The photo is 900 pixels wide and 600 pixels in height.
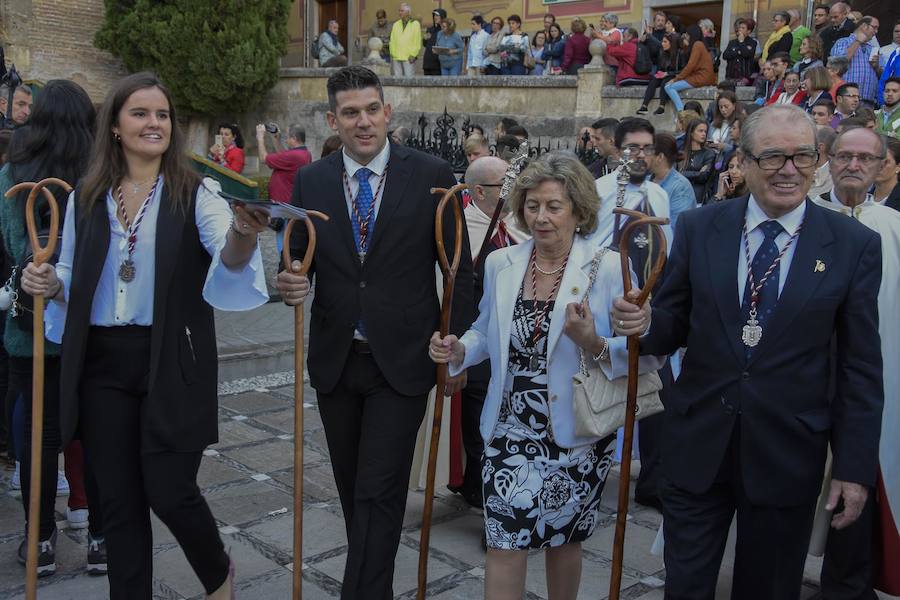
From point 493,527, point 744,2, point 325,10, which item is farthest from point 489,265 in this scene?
point 325,10

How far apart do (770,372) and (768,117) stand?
2.52ft

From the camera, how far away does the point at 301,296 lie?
10.7 feet

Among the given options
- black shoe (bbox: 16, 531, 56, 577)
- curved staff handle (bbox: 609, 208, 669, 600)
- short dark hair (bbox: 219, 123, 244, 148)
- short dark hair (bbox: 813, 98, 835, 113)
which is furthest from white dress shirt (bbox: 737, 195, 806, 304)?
short dark hair (bbox: 219, 123, 244, 148)

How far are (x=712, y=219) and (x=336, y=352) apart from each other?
1357mm

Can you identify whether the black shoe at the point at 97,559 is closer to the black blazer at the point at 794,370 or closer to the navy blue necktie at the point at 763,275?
the black blazer at the point at 794,370

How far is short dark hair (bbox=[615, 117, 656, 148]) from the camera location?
5691 millimetres

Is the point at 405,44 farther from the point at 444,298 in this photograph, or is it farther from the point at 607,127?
the point at 444,298

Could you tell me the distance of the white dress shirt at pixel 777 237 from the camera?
2896 mm

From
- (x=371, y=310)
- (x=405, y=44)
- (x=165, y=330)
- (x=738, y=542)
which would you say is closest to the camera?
(x=738, y=542)

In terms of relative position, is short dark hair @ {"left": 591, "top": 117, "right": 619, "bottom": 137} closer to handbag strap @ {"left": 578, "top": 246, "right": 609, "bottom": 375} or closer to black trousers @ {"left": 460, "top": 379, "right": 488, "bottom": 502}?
black trousers @ {"left": 460, "top": 379, "right": 488, "bottom": 502}

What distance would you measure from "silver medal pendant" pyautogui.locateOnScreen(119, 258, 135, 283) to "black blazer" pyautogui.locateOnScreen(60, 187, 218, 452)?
2.6 inches

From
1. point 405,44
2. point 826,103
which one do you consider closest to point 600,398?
point 826,103

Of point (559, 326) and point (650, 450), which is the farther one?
point (650, 450)

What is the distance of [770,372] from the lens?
2842mm
